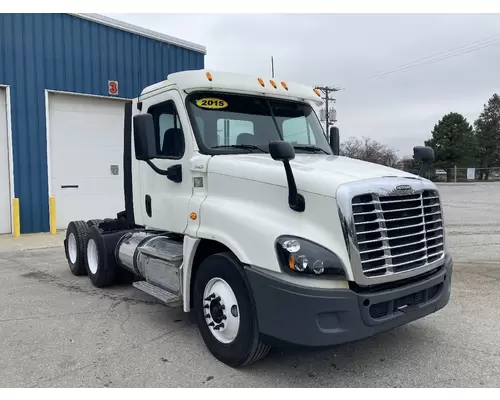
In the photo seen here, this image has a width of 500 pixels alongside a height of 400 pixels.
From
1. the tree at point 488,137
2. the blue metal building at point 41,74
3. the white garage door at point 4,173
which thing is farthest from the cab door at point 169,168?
the tree at point 488,137

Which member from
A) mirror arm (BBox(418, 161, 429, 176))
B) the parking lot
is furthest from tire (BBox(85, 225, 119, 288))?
mirror arm (BBox(418, 161, 429, 176))

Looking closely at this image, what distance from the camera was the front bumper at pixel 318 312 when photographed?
10.4 feet

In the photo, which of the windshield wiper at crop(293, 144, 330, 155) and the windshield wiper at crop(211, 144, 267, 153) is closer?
the windshield wiper at crop(211, 144, 267, 153)

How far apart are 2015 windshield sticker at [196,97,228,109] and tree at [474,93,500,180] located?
207ft

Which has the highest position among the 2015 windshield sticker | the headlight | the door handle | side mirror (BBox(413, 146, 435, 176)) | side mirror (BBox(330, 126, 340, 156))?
the 2015 windshield sticker

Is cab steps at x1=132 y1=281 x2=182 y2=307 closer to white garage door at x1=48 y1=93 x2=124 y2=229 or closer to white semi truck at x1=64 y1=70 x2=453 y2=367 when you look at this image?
white semi truck at x1=64 y1=70 x2=453 y2=367

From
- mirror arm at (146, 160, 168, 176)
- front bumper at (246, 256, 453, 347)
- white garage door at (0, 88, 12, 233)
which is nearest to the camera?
front bumper at (246, 256, 453, 347)

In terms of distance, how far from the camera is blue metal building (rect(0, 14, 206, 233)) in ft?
37.1

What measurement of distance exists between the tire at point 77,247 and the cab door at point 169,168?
7.67 feet

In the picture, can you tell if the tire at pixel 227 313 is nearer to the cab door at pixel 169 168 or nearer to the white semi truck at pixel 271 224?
the white semi truck at pixel 271 224

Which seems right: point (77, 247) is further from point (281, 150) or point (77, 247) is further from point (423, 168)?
point (423, 168)

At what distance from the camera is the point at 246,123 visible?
15.0 ft

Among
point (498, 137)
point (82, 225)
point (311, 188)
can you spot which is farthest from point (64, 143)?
point (498, 137)

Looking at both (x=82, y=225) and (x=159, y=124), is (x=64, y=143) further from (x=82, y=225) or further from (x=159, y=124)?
(x=159, y=124)
